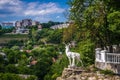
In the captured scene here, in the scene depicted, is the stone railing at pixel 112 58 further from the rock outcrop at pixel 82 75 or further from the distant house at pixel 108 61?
the rock outcrop at pixel 82 75

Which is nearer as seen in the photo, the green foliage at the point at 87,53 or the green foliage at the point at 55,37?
the green foliage at the point at 87,53

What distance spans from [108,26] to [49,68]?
6401cm

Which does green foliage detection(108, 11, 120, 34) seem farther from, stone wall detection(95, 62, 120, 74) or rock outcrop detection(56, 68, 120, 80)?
rock outcrop detection(56, 68, 120, 80)

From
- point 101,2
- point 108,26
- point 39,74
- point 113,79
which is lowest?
point 39,74

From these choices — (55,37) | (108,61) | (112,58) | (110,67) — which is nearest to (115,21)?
(112,58)

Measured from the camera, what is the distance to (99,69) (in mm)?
26500

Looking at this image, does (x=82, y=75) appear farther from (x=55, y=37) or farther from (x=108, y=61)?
(x=55, y=37)

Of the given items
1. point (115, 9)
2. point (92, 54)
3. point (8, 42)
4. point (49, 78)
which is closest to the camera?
point (115, 9)

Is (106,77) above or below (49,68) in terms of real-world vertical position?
above

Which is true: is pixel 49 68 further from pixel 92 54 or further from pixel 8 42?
pixel 8 42

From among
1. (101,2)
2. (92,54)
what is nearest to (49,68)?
(92,54)

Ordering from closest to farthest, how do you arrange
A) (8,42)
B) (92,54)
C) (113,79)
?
(113,79), (92,54), (8,42)

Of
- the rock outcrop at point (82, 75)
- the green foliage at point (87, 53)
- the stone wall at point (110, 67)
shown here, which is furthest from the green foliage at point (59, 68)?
the stone wall at point (110, 67)

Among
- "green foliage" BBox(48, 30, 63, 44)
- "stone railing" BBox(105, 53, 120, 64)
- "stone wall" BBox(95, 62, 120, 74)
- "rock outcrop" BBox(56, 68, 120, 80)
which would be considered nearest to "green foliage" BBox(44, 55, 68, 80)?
"rock outcrop" BBox(56, 68, 120, 80)
